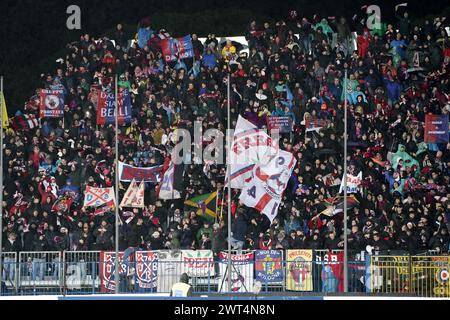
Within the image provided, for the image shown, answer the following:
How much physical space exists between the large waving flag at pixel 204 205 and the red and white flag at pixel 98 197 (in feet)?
5.76

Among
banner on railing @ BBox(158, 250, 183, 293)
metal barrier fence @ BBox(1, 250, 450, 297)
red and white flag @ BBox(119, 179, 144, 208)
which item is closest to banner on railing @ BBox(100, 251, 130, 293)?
metal barrier fence @ BBox(1, 250, 450, 297)

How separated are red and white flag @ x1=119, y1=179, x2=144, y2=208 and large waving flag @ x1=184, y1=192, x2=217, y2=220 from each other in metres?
1.05

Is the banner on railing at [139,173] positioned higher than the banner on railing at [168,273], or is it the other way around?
the banner on railing at [139,173]

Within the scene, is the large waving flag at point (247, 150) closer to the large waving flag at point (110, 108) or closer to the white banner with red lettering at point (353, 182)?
the white banner with red lettering at point (353, 182)

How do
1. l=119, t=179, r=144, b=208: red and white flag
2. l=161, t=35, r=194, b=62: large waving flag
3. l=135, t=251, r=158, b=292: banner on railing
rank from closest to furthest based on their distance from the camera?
l=135, t=251, r=158, b=292: banner on railing < l=119, t=179, r=144, b=208: red and white flag < l=161, t=35, r=194, b=62: large waving flag

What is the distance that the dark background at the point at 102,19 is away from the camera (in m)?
37.9

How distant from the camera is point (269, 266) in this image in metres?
28.3

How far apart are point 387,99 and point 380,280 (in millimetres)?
6787

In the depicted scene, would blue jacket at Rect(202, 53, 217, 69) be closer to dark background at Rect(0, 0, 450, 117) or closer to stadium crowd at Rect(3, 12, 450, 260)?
stadium crowd at Rect(3, 12, 450, 260)

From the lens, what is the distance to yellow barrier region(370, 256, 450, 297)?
1048 inches

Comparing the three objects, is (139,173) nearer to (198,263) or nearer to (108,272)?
(108,272)

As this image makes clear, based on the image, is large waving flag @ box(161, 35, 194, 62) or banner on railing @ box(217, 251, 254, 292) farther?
large waving flag @ box(161, 35, 194, 62)

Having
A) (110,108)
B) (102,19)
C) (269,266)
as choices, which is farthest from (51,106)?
(269,266)

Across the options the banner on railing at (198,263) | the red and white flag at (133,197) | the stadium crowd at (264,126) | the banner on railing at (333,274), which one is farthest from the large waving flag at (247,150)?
the banner on railing at (333,274)
